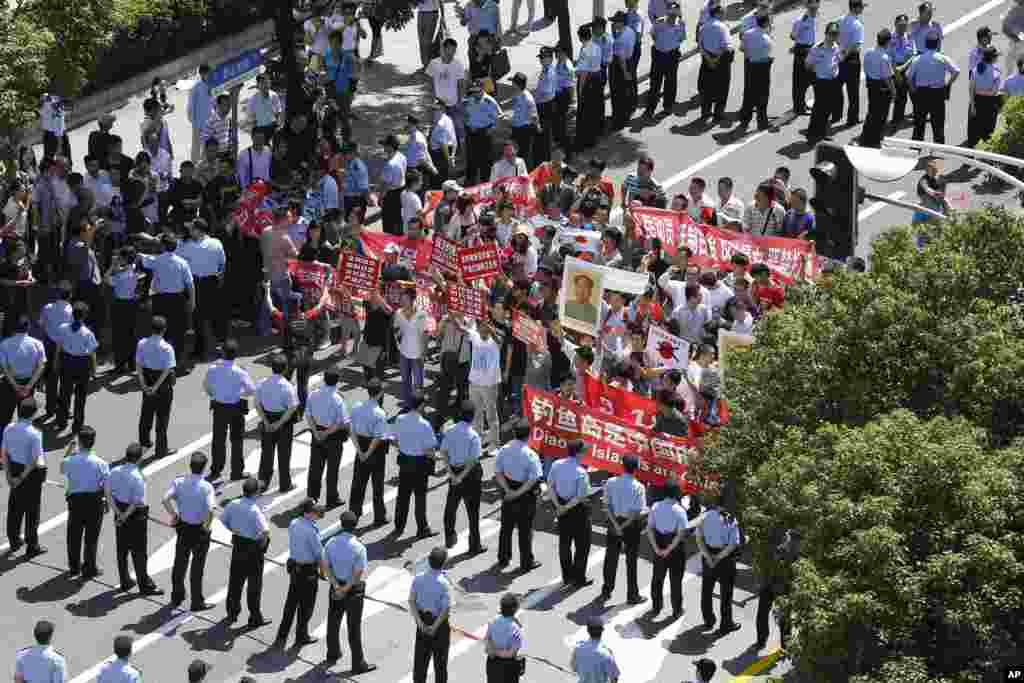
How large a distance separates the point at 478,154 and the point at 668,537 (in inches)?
443

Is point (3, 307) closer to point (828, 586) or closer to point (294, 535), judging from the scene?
point (294, 535)

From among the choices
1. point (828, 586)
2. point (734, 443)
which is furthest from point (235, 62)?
point (828, 586)

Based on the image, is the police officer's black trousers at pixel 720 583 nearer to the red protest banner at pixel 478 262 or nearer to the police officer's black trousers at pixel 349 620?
the police officer's black trousers at pixel 349 620

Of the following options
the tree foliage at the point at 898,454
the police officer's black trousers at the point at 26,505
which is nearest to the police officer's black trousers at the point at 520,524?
the tree foliage at the point at 898,454

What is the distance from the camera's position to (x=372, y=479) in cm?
2567

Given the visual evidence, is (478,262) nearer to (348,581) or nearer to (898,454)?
(348,581)

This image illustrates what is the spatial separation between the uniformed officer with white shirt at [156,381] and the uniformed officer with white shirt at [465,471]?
341cm

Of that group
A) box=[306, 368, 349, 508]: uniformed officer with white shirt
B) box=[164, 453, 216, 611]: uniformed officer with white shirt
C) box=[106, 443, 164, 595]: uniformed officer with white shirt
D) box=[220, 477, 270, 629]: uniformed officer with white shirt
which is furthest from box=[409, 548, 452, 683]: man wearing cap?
box=[306, 368, 349, 508]: uniformed officer with white shirt

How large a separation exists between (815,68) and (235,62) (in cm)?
854

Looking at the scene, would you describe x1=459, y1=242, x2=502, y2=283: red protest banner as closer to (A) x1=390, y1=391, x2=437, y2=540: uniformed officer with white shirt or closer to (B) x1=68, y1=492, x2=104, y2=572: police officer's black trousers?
(A) x1=390, y1=391, x2=437, y2=540: uniformed officer with white shirt

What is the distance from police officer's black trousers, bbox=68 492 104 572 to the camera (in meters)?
24.4

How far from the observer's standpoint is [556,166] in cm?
3088

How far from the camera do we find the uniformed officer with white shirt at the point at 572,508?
24266 millimetres

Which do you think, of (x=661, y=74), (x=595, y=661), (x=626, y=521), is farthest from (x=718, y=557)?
(x=661, y=74)
